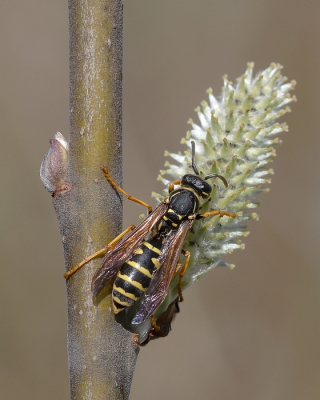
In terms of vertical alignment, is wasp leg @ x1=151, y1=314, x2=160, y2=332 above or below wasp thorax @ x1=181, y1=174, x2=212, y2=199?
below

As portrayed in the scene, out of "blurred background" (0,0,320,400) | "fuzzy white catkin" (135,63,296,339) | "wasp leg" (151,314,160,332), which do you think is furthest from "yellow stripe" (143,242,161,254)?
"blurred background" (0,0,320,400)

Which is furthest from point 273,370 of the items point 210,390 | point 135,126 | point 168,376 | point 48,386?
point 135,126

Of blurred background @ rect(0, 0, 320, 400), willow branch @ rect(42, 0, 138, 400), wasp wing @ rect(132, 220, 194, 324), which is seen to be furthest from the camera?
blurred background @ rect(0, 0, 320, 400)

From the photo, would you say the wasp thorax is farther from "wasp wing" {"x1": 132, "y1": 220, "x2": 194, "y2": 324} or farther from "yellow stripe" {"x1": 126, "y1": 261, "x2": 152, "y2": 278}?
"yellow stripe" {"x1": 126, "y1": 261, "x2": 152, "y2": 278}

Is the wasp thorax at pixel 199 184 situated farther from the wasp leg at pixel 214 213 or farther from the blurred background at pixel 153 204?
the blurred background at pixel 153 204

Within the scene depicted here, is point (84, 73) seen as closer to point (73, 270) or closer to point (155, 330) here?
point (73, 270)

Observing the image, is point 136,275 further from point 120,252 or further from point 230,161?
point 230,161
